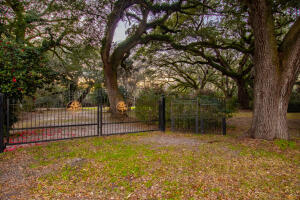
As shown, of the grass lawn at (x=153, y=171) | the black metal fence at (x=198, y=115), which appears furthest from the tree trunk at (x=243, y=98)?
the grass lawn at (x=153, y=171)

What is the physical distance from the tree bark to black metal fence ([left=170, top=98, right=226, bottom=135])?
2501 mm

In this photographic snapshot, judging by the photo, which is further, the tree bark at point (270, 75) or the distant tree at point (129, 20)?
the distant tree at point (129, 20)

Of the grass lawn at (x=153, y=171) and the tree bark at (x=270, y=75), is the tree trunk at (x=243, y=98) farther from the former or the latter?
the grass lawn at (x=153, y=171)

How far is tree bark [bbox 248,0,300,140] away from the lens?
5.90 metres

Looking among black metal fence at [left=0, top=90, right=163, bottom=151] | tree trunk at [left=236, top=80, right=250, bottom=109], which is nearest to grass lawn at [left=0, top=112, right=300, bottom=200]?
black metal fence at [left=0, top=90, right=163, bottom=151]

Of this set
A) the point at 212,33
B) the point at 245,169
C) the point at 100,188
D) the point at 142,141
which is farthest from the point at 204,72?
the point at 100,188

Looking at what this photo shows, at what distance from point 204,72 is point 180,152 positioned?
17487mm

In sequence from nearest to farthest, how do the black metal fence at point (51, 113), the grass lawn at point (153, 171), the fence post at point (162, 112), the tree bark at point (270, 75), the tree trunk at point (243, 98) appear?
the grass lawn at point (153, 171) < the tree bark at point (270, 75) < the black metal fence at point (51, 113) < the fence post at point (162, 112) < the tree trunk at point (243, 98)

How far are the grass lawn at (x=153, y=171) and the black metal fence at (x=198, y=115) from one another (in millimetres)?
A: 2854

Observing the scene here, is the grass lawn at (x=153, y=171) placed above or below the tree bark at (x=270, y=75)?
below

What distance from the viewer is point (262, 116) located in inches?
242

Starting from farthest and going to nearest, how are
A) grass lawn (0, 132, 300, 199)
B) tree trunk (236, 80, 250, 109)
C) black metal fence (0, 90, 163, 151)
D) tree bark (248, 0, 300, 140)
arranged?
tree trunk (236, 80, 250, 109) < black metal fence (0, 90, 163, 151) < tree bark (248, 0, 300, 140) < grass lawn (0, 132, 300, 199)

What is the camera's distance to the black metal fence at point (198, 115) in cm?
855

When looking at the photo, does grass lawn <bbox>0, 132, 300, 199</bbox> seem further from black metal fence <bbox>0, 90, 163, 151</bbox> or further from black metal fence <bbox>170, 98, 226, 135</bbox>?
black metal fence <bbox>170, 98, 226, 135</bbox>
